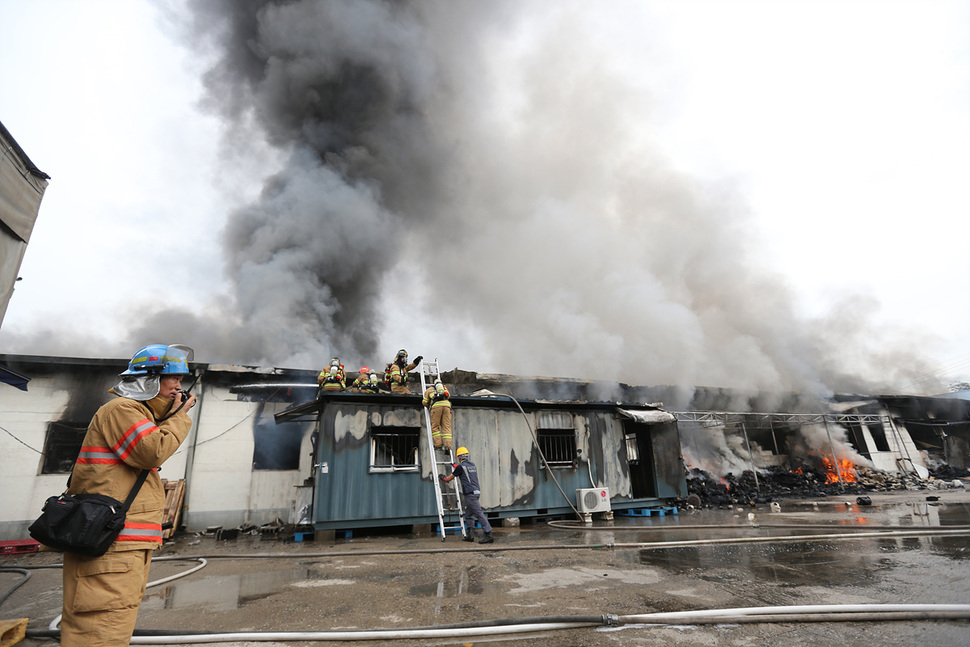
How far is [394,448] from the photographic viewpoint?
9.20 metres

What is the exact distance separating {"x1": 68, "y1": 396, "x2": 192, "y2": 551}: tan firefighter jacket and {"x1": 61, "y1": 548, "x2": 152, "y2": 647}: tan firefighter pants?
0.32ft

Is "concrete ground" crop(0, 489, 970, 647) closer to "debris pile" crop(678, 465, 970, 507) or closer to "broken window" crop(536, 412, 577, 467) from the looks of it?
"broken window" crop(536, 412, 577, 467)

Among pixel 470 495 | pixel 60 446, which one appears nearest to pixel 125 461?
pixel 470 495

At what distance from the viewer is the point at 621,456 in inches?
448

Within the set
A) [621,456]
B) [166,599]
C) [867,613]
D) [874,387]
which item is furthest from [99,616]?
[874,387]

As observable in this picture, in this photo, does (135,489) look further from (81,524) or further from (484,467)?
(484,467)

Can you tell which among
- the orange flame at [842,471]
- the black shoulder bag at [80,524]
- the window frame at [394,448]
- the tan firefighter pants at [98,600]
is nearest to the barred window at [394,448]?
the window frame at [394,448]

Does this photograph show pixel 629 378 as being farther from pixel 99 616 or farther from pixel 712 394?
pixel 99 616

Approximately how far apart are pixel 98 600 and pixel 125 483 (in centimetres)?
49

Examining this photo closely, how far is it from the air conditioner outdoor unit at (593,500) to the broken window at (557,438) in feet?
2.55

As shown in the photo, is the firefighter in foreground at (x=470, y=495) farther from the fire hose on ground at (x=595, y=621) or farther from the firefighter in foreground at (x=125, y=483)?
the firefighter in foreground at (x=125, y=483)

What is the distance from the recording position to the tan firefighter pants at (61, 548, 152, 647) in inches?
76.3

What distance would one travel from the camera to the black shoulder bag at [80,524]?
6.17 ft

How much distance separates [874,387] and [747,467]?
1062 cm
